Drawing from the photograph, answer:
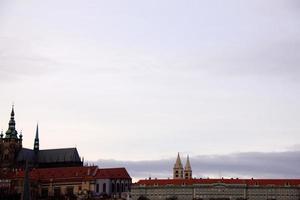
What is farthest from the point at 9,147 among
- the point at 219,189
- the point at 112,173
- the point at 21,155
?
the point at 219,189

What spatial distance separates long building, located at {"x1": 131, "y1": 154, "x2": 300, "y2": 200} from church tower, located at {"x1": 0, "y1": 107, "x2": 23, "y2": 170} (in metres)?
33.6

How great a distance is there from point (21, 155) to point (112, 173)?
1120 inches

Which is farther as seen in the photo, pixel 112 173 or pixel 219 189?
pixel 219 189

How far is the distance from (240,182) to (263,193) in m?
6.96

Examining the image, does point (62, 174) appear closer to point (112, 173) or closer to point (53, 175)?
point (53, 175)

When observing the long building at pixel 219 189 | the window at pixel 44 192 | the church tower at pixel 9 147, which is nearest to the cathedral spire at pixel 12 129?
the church tower at pixel 9 147

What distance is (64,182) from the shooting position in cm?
18012

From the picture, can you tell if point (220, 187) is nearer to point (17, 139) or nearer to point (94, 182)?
point (94, 182)

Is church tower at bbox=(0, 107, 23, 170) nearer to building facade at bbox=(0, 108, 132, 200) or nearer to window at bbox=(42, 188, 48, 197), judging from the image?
building facade at bbox=(0, 108, 132, 200)

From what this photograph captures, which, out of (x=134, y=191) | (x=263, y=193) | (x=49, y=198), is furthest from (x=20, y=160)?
(x=263, y=193)

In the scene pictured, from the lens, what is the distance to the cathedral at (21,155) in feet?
614

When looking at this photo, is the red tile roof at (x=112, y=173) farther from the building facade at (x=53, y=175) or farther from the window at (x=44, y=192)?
the window at (x=44, y=192)

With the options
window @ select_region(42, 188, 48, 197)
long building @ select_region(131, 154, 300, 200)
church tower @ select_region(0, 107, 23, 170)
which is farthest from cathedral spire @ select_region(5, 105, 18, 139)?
long building @ select_region(131, 154, 300, 200)

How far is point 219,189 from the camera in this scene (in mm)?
189125
